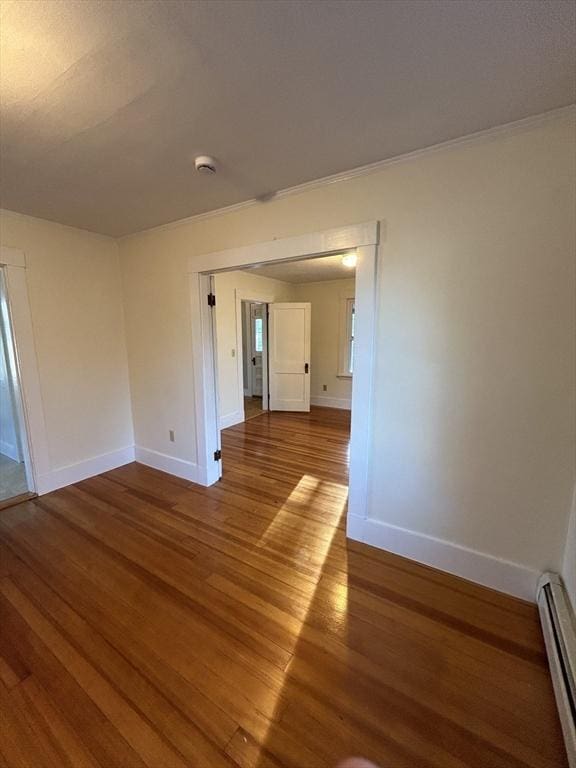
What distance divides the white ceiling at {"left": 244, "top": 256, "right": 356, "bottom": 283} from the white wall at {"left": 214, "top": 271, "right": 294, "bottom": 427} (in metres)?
0.23

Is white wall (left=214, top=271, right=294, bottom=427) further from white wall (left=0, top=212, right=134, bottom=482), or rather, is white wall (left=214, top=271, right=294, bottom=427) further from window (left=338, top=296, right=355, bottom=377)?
window (left=338, top=296, right=355, bottom=377)

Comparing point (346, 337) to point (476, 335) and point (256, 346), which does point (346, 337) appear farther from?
point (476, 335)

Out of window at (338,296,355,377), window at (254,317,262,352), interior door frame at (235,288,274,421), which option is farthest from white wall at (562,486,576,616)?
window at (254,317,262,352)

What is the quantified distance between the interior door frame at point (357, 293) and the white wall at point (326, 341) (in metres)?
3.47

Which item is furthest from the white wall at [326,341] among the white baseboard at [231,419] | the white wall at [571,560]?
the white wall at [571,560]

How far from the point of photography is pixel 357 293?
190 centimetres

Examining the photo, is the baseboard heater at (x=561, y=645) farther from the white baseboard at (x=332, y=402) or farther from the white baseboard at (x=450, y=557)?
the white baseboard at (x=332, y=402)

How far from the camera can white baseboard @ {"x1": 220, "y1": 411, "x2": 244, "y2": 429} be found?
466 centimetres

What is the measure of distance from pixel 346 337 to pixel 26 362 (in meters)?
4.63

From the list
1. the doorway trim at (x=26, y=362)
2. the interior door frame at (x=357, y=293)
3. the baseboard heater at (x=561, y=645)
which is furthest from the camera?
the doorway trim at (x=26, y=362)

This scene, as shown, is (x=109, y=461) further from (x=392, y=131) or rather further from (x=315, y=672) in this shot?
(x=392, y=131)

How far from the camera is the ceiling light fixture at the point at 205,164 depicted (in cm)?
167

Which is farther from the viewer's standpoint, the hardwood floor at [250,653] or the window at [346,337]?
the window at [346,337]

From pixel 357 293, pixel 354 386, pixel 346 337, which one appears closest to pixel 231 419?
pixel 346 337
